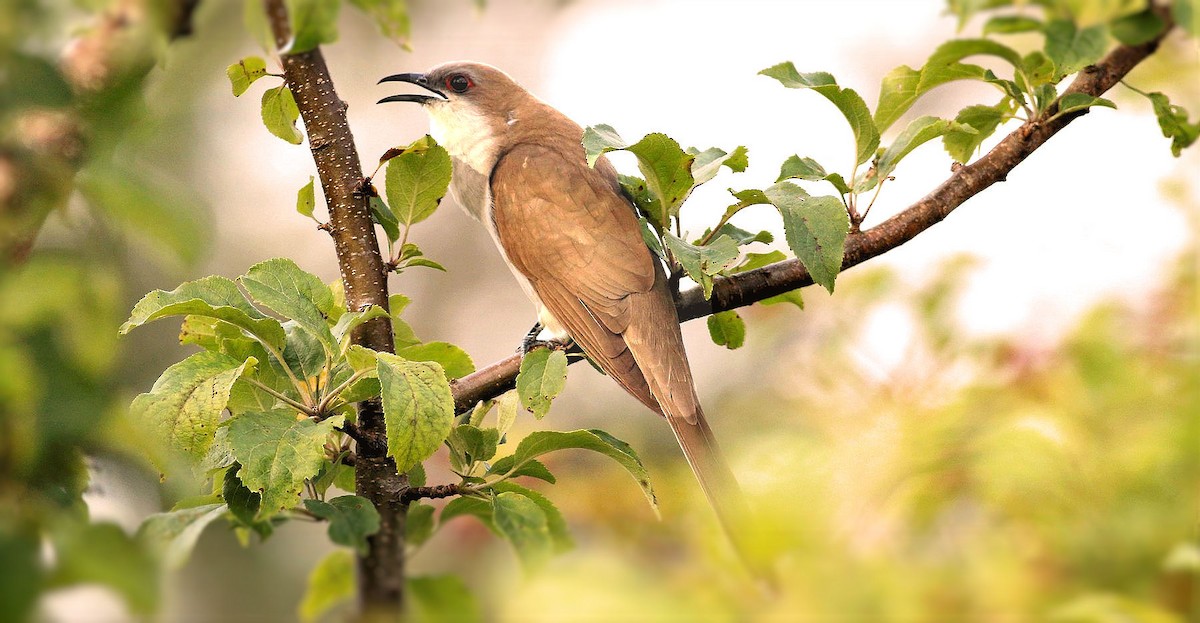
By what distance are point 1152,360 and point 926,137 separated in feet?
A: 2.85

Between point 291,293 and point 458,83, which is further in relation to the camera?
point 458,83

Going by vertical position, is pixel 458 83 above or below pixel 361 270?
above

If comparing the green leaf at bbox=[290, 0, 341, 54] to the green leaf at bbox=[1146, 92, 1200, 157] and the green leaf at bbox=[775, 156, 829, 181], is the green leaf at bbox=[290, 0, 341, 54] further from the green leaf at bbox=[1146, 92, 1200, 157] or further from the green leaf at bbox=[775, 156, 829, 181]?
the green leaf at bbox=[1146, 92, 1200, 157]

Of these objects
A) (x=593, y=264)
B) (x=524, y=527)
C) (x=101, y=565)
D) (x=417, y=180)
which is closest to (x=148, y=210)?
(x=101, y=565)

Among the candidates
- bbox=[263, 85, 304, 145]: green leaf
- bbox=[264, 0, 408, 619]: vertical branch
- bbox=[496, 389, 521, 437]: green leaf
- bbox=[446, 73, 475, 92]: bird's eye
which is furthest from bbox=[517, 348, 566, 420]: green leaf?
bbox=[446, 73, 475, 92]: bird's eye

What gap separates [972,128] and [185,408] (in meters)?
0.78

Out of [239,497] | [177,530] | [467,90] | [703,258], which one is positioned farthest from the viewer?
[467,90]

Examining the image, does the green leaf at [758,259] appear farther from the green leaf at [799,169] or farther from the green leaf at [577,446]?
the green leaf at [577,446]

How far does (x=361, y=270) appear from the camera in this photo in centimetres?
94

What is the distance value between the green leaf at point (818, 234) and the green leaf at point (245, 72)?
0.55 metres

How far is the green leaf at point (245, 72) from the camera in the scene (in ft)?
3.20

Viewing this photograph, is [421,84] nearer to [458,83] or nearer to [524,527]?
[458,83]

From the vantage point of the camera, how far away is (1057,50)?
666 mm

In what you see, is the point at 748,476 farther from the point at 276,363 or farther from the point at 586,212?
the point at 586,212
